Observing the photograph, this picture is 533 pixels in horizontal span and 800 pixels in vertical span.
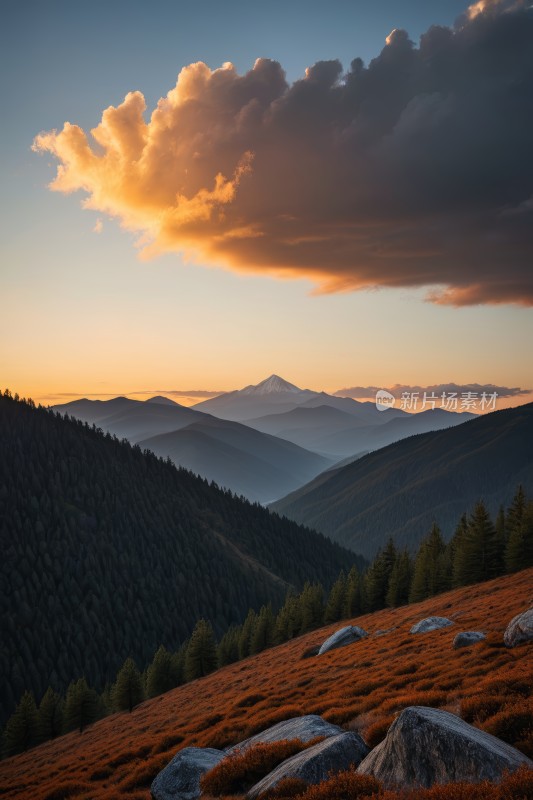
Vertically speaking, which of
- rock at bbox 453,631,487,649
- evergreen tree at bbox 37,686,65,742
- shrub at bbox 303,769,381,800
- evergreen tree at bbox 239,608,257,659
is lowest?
evergreen tree at bbox 37,686,65,742

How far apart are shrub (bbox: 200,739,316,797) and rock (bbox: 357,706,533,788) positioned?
4.64m

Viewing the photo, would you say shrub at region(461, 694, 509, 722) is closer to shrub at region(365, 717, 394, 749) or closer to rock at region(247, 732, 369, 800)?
shrub at region(365, 717, 394, 749)

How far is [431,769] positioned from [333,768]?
11.5 feet

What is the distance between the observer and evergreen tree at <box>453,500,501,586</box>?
75.4 metres

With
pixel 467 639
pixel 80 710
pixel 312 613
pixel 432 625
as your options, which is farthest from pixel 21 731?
pixel 467 639

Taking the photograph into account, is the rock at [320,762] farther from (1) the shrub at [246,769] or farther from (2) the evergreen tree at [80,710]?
(2) the evergreen tree at [80,710]

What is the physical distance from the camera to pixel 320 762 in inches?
574

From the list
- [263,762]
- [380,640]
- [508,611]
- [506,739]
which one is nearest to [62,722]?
[380,640]

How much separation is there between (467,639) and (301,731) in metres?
18.3

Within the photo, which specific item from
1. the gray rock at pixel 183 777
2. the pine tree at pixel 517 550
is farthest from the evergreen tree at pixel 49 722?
the gray rock at pixel 183 777

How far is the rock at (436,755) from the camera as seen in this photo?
12.2 m

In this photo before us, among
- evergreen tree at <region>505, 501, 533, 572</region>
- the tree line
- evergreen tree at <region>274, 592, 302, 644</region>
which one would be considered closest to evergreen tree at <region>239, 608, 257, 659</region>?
the tree line

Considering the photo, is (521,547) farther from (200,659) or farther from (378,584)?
(200,659)

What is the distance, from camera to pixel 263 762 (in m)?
16.7
